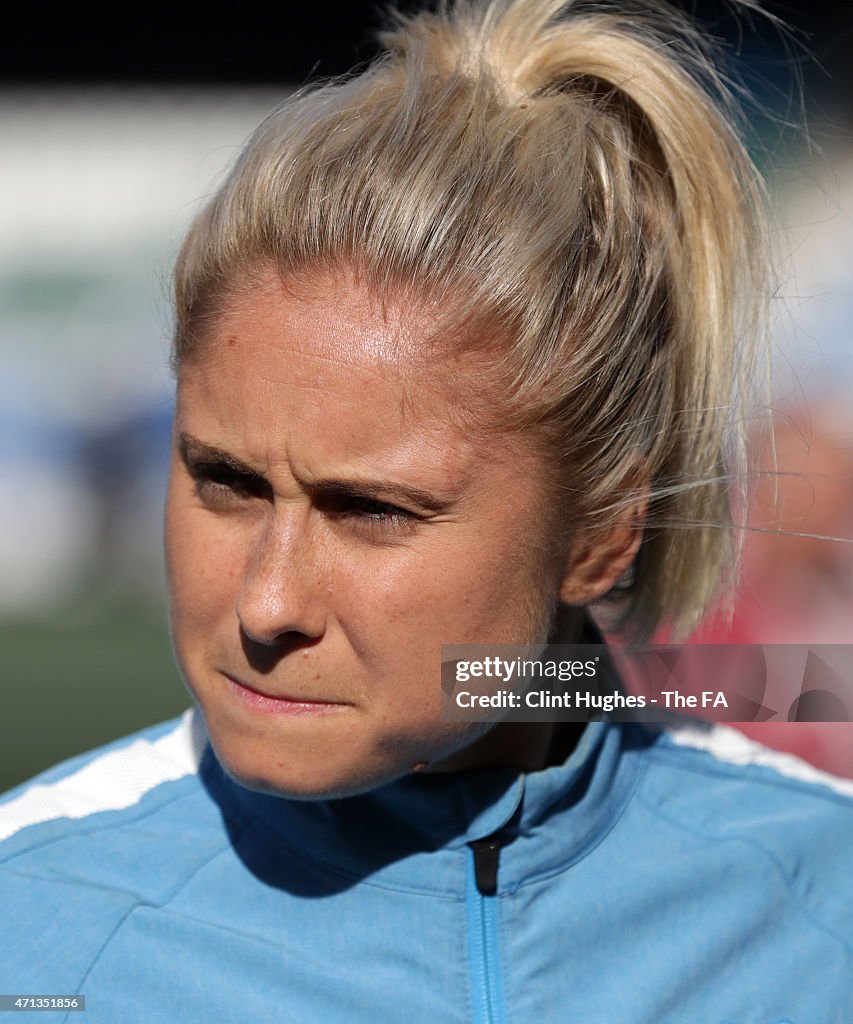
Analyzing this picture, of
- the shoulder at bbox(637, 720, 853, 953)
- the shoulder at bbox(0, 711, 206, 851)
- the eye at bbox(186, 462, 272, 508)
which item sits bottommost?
the shoulder at bbox(637, 720, 853, 953)

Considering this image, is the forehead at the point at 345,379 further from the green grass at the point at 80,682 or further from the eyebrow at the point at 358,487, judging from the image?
the green grass at the point at 80,682

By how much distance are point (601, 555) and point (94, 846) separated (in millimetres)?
788

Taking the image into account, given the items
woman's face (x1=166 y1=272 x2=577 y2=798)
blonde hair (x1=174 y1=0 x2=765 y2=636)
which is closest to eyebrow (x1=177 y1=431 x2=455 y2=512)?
woman's face (x1=166 y1=272 x2=577 y2=798)

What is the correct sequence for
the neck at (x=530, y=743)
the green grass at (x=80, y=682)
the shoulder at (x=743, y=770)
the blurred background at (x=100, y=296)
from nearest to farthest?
the neck at (x=530, y=743) → the shoulder at (x=743, y=770) → the green grass at (x=80, y=682) → the blurred background at (x=100, y=296)

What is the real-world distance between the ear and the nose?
40 centimetres

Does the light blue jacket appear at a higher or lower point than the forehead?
lower

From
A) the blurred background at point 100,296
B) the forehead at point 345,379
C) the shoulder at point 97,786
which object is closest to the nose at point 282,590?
the forehead at point 345,379

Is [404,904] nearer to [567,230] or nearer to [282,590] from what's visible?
[282,590]

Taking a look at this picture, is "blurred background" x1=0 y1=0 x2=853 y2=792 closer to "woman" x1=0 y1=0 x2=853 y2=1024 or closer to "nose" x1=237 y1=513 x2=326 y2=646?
"woman" x1=0 y1=0 x2=853 y2=1024

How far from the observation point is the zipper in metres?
1.42

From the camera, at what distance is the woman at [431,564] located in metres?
1.36

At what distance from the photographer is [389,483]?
134 centimetres

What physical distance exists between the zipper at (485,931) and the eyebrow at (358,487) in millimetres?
464

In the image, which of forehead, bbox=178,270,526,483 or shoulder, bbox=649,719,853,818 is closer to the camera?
forehead, bbox=178,270,526,483
